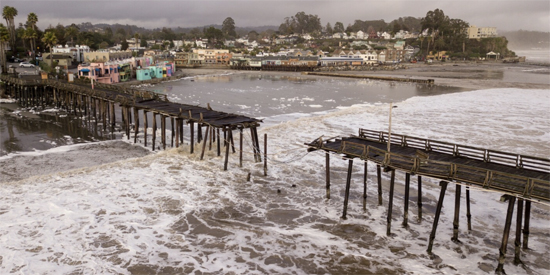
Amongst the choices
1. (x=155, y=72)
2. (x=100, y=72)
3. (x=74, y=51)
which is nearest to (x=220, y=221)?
(x=100, y=72)

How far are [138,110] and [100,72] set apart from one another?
3519cm

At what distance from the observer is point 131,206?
58.1 ft

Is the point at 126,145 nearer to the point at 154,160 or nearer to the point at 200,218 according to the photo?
the point at 154,160

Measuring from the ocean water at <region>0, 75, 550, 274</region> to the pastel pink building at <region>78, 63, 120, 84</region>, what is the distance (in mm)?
46419

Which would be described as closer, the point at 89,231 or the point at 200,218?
the point at 89,231

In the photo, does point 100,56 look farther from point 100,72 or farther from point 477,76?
point 477,76

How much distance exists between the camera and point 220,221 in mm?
16438

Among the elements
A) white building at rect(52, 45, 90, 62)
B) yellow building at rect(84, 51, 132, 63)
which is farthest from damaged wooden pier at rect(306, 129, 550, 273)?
white building at rect(52, 45, 90, 62)

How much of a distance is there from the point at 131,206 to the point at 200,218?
11.4 feet

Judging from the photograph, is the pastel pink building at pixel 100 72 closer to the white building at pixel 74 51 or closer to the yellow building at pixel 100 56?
the yellow building at pixel 100 56

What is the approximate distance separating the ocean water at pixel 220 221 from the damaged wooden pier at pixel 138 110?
1.67 meters

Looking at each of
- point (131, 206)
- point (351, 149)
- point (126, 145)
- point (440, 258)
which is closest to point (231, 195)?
point (131, 206)

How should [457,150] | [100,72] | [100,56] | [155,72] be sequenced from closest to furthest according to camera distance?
[457,150] < [100,72] < [155,72] < [100,56]

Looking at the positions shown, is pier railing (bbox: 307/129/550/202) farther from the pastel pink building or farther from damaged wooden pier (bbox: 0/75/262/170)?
the pastel pink building
